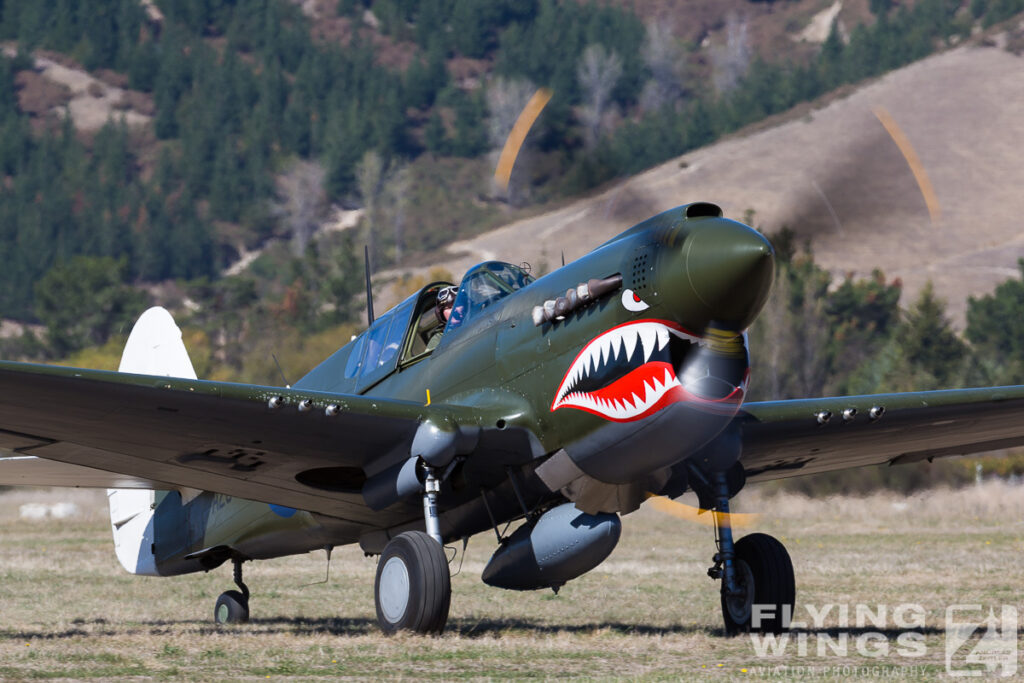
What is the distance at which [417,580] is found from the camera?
937cm

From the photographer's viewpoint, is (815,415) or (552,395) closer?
(552,395)

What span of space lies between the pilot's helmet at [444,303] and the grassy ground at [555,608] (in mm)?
2666

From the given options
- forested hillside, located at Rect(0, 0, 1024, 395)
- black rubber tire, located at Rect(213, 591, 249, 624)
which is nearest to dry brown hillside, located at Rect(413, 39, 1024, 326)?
black rubber tire, located at Rect(213, 591, 249, 624)

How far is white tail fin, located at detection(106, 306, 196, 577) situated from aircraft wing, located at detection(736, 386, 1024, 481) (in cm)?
626

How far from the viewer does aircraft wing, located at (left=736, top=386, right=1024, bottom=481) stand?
10.7 meters

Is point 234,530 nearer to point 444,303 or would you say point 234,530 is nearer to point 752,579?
point 444,303

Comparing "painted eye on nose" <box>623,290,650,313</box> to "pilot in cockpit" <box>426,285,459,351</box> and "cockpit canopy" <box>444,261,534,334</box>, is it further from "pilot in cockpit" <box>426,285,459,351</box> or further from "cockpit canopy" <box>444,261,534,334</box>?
"pilot in cockpit" <box>426,285,459,351</box>

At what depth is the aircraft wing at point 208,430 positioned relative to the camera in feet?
30.3

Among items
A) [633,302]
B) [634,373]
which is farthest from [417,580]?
[633,302]

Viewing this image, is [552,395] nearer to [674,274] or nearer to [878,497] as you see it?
[674,274]

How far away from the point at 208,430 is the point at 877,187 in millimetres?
5649

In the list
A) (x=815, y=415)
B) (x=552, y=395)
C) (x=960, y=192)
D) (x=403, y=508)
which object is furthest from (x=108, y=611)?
(x=960, y=192)

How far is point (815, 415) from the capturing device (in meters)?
10.7

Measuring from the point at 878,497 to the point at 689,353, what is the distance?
18715mm
